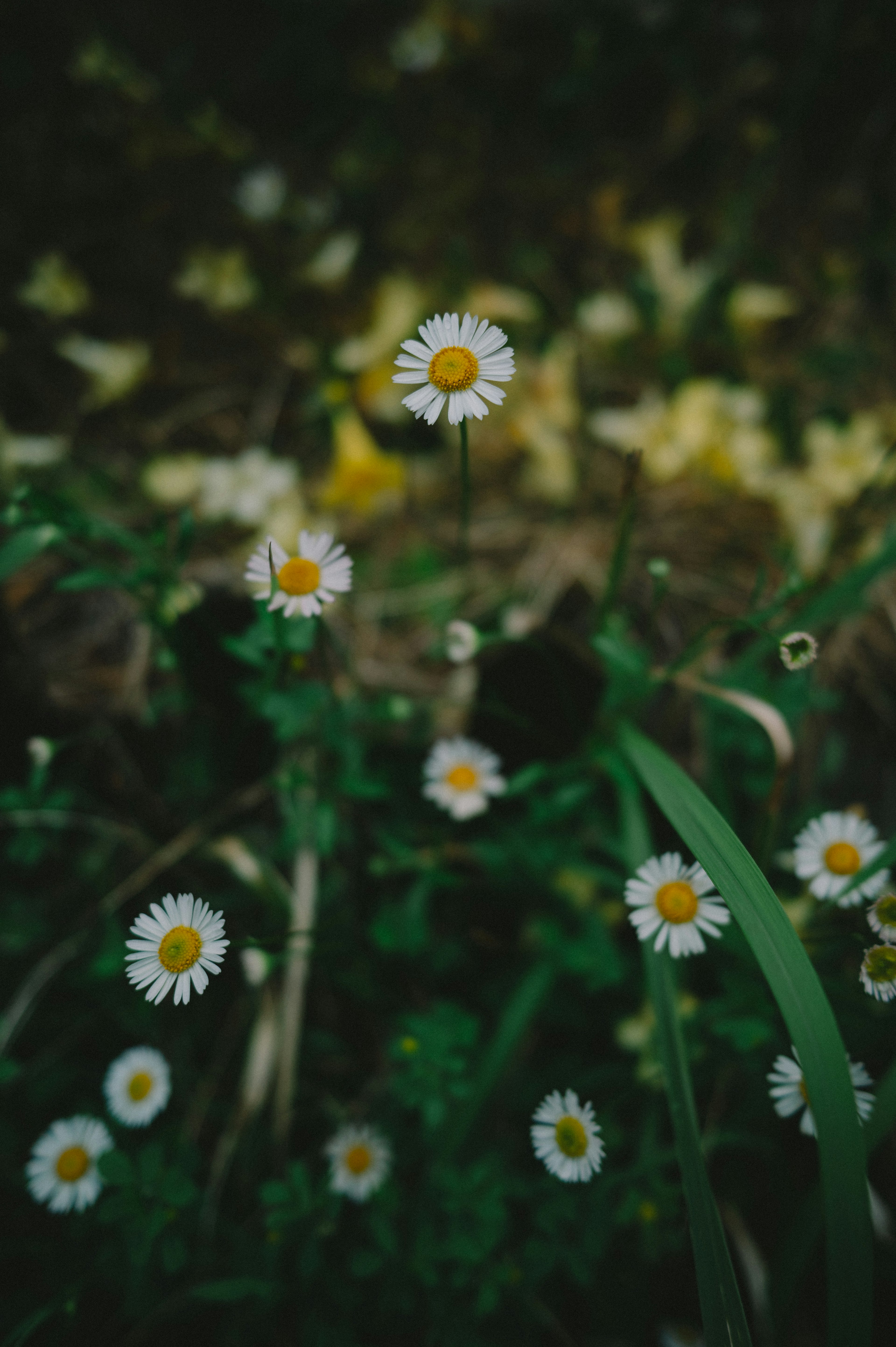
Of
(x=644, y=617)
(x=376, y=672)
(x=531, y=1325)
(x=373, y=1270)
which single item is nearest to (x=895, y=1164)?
(x=531, y=1325)

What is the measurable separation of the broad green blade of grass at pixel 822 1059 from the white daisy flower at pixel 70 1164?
906 millimetres

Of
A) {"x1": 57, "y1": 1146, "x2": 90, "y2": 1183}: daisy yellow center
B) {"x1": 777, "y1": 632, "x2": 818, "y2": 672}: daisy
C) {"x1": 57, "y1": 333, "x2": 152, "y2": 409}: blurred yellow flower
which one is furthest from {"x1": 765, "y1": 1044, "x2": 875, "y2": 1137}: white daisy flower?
{"x1": 57, "y1": 333, "x2": 152, "y2": 409}: blurred yellow flower

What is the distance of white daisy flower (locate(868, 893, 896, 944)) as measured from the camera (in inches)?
33.8

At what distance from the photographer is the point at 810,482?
1.68 meters

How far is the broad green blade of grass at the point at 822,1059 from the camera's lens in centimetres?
74

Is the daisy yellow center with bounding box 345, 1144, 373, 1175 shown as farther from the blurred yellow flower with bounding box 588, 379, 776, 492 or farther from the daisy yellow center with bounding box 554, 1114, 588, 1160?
the blurred yellow flower with bounding box 588, 379, 776, 492

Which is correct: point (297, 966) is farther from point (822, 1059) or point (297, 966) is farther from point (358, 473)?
point (358, 473)

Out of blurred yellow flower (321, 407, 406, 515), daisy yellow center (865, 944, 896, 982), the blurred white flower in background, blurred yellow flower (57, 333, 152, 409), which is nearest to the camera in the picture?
daisy yellow center (865, 944, 896, 982)

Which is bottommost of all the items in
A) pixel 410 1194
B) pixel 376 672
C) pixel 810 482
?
pixel 410 1194

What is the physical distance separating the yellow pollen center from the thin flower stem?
80 cm

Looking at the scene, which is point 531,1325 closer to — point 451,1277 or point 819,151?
point 451,1277

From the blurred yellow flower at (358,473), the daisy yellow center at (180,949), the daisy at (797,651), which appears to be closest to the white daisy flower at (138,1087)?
the daisy yellow center at (180,949)

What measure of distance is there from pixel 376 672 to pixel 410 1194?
953mm

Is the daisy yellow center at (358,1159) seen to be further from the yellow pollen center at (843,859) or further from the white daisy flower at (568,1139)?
the yellow pollen center at (843,859)
